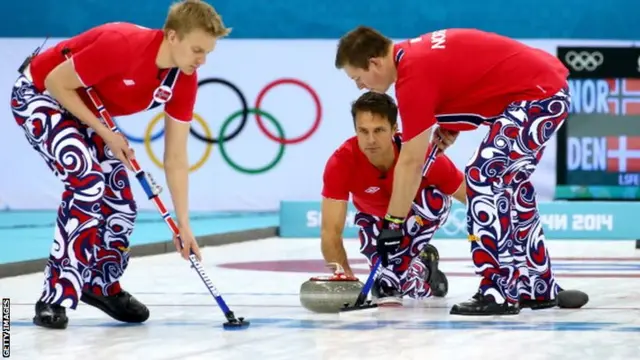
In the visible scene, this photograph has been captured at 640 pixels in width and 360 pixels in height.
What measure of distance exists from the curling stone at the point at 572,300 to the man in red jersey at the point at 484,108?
0.26m

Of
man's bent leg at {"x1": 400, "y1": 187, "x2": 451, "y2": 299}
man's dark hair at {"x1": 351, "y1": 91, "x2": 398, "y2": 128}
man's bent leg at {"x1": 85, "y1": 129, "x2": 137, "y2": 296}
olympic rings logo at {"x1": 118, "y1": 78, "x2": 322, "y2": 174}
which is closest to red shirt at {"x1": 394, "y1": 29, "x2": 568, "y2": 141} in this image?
man's dark hair at {"x1": 351, "y1": 91, "x2": 398, "y2": 128}

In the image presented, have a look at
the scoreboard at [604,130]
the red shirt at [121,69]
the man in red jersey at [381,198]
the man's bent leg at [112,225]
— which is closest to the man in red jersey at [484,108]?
the man in red jersey at [381,198]

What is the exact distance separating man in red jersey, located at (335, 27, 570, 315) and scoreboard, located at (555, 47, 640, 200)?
22.3 feet

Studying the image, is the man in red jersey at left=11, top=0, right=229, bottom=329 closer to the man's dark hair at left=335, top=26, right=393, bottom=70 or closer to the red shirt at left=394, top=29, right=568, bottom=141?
the man's dark hair at left=335, top=26, right=393, bottom=70

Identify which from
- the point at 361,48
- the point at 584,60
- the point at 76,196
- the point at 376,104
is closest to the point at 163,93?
the point at 76,196

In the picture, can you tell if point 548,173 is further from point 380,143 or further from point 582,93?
point 380,143

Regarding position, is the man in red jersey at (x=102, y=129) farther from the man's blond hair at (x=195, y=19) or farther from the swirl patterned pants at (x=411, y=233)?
the swirl patterned pants at (x=411, y=233)

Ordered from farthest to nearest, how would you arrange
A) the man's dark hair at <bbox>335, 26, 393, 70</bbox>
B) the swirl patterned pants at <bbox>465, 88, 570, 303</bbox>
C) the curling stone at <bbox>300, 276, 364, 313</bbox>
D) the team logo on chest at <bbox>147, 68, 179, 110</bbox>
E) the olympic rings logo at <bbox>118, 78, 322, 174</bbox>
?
1. the olympic rings logo at <bbox>118, 78, 322, 174</bbox>
2. the curling stone at <bbox>300, 276, 364, 313</bbox>
3. the swirl patterned pants at <bbox>465, 88, 570, 303</bbox>
4. the man's dark hair at <bbox>335, 26, 393, 70</bbox>
5. the team logo on chest at <bbox>147, 68, 179, 110</bbox>

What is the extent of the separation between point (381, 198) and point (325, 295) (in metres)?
0.67

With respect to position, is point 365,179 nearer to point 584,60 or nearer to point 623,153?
point 623,153

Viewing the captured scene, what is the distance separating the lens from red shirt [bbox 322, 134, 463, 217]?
18.4 ft

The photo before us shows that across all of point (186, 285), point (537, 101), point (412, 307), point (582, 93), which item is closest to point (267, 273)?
point (186, 285)

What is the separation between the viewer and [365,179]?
18.6ft

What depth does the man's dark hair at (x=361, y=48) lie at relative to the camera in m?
4.93
